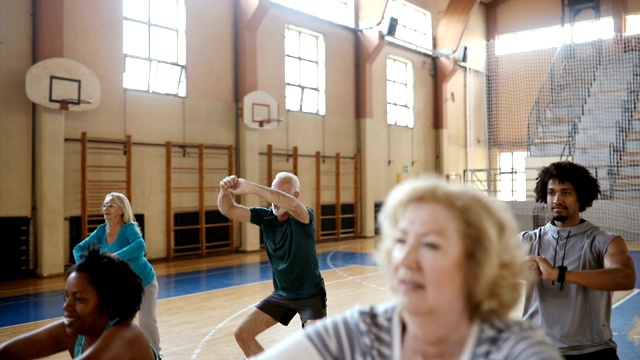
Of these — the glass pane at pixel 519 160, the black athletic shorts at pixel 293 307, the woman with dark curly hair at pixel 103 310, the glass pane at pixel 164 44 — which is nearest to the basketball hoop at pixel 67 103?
Result: the glass pane at pixel 164 44

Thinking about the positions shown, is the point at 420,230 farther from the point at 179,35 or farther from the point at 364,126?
the point at 364,126

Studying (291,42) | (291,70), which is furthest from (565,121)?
(291,42)

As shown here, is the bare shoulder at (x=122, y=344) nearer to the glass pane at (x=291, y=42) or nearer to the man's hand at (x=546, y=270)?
the man's hand at (x=546, y=270)

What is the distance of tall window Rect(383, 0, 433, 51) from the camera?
1791cm

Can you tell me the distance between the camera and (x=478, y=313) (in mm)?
1236

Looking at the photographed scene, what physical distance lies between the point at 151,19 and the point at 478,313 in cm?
1152

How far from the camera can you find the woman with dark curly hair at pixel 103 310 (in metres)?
2.06

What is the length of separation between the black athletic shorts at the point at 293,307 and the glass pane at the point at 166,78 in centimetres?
836

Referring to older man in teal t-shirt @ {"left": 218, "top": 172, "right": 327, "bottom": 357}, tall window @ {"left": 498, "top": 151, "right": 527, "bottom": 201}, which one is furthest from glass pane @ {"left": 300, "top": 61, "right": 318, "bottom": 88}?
older man in teal t-shirt @ {"left": 218, "top": 172, "right": 327, "bottom": 357}

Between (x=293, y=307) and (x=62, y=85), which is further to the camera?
(x=62, y=85)

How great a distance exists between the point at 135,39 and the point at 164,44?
677mm

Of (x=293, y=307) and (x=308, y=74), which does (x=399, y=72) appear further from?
(x=293, y=307)

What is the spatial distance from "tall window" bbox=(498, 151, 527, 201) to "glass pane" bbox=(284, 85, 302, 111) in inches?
343

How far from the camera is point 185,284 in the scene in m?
9.03
